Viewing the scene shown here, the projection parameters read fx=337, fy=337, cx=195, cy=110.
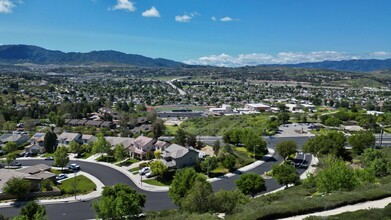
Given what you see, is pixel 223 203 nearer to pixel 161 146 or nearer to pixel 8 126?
pixel 161 146

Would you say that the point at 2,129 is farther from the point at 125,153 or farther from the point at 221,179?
the point at 221,179

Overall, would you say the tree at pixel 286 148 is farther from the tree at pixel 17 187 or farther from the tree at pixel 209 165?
the tree at pixel 17 187

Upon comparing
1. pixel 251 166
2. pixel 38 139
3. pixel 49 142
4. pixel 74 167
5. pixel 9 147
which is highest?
pixel 49 142

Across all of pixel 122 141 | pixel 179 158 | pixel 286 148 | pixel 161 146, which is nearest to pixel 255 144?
pixel 286 148

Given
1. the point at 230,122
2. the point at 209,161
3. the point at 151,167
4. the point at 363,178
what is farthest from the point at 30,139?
the point at 363,178

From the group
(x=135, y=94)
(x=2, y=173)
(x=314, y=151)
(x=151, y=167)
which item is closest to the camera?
(x=2, y=173)

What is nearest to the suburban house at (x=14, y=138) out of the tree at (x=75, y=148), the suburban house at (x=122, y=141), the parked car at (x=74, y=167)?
the tree at (x=75, y=148)
